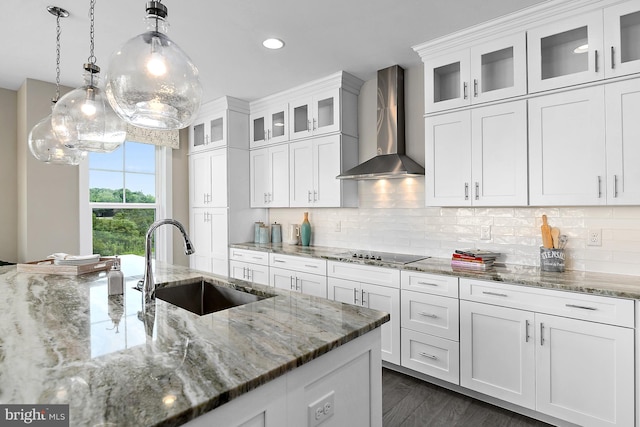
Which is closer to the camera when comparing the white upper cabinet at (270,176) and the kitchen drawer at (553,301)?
the kitchen drawer at (553,301)

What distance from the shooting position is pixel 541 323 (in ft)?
7.22

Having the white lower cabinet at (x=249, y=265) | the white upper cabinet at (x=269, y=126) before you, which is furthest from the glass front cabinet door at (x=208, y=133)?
the white lower cabinet at (x=249, y=265)

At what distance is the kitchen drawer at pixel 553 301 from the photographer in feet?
6.41

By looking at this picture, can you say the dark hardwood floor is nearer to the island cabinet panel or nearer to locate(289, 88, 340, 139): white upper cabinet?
the island cabinet panel

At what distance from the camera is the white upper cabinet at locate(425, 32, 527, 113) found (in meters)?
2.57

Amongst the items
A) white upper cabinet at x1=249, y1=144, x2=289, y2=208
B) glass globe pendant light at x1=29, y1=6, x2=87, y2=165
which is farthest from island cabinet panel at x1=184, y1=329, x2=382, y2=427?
white upper cabinet at x1=249, y1=144, x2=289, y2=208

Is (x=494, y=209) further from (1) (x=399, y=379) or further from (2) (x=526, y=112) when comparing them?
(1) (x=399, y=379)

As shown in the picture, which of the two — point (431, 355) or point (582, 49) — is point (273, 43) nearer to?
point (582, 49)

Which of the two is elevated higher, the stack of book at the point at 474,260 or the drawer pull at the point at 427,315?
the stack of book at the point at 474,260

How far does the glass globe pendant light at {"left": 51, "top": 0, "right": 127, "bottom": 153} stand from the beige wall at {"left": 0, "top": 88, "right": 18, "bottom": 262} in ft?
8.66

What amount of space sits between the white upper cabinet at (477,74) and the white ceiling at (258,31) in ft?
0.69

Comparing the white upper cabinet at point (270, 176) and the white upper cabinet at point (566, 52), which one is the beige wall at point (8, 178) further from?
the white upper cabinet at point (566, 52)

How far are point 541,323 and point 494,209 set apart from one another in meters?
1.04
